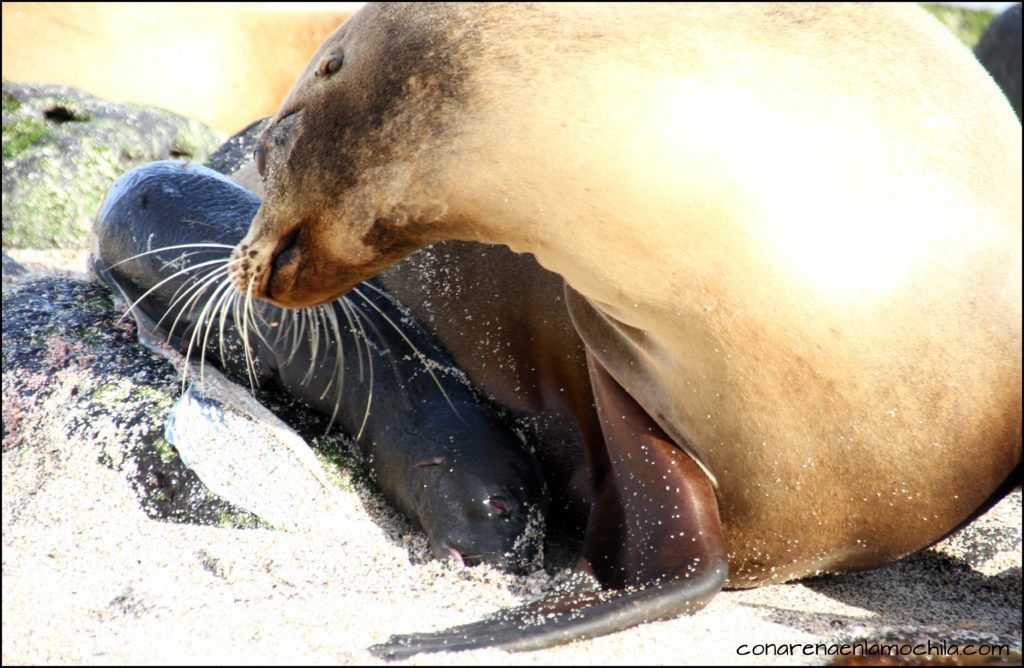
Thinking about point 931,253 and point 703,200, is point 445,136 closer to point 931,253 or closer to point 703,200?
point 703,200

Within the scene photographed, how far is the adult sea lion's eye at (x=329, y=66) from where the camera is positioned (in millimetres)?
2910

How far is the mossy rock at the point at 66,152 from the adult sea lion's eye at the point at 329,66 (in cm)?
326

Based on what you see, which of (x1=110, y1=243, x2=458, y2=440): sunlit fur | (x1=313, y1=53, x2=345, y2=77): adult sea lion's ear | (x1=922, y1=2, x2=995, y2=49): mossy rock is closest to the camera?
(x1=313, y1=53, x2=345, y2=77): adult sea lion's ear

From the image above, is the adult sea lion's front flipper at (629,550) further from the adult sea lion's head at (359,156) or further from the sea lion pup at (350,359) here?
the adult sea lion's head at (359,156)

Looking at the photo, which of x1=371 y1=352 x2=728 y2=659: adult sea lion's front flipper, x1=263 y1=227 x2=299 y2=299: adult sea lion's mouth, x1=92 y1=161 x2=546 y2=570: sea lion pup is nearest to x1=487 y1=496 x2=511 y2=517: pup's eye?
x1=92 y1=161 x2=546 y2=570: sea lion pup

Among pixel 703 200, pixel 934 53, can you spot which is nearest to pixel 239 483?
pixel 703 200

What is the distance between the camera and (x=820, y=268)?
2447 mm

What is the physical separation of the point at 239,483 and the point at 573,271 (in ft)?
3.97

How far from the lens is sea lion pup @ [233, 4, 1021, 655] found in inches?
96.3

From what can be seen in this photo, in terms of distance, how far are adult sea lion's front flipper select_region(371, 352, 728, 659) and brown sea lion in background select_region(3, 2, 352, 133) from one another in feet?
19.4

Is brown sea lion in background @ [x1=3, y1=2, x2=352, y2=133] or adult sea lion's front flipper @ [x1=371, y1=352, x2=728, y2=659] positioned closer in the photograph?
adult sea lion's front flipper @ [x1=371, y1=352, x2=728, y2=659]

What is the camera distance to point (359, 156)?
9.16 feet

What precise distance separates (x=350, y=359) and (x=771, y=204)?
65.1 inches

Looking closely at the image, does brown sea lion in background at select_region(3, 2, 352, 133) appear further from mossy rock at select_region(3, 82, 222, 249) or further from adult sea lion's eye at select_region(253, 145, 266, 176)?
adult sea lion's eye at select_region(253, 145, 266, 176)
